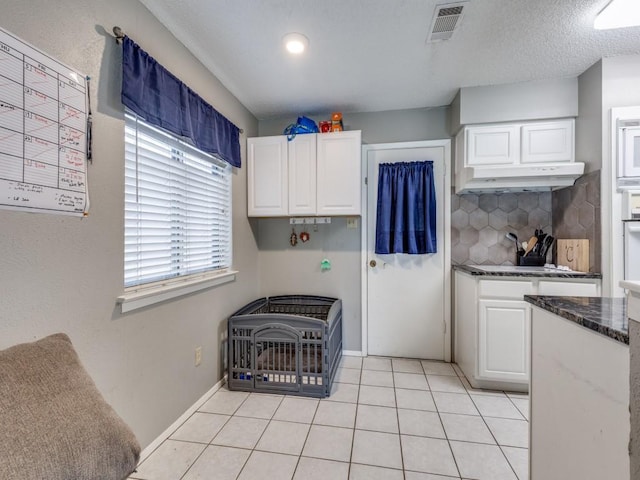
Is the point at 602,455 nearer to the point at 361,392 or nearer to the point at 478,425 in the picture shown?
the point at 478,425

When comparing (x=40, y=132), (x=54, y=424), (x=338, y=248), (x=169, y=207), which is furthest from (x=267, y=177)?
(x=54, y=424)

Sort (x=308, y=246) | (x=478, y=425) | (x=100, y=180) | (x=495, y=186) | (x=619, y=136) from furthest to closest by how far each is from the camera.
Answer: (x=308, y=246), (x=495, y=186), (x=619, y=136), (x=478, y=425), (x=100, y=180)

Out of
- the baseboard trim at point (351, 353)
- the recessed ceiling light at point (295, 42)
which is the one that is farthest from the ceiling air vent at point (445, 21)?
the baseboard trim at point (351, 353)

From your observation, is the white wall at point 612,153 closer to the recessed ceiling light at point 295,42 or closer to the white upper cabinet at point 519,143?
the white upper cabinet at point 519,143

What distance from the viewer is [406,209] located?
9.58 feet

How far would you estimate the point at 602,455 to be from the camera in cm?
85

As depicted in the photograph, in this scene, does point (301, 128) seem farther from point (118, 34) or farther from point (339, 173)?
point (118, 34)

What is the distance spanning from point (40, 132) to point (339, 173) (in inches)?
80.5

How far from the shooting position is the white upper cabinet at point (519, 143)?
249 centimetres

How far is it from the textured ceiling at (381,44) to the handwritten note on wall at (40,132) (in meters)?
0.81

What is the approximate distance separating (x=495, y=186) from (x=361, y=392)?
6.81ft

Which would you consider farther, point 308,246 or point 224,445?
point 308,246

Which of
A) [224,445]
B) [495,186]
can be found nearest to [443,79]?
[495,186]

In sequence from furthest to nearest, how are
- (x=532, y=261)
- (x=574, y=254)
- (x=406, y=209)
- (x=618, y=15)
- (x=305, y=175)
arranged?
(x=406, y=209) < (x=305, y=175) < (x=532, y=261) < (x=574, y=254) < (x=618, y=15)
